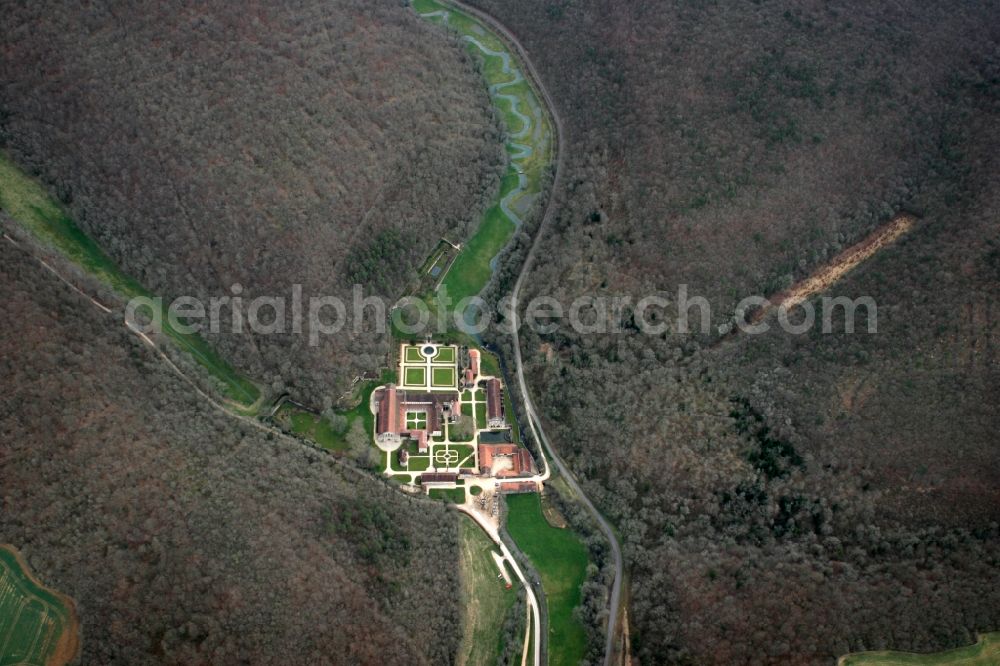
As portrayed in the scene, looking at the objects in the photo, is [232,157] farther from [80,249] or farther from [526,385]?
[526,385]

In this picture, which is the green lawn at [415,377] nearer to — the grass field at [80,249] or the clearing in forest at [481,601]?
the grass field at [80,249]

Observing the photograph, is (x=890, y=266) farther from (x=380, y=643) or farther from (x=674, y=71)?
(x=380, y=643)

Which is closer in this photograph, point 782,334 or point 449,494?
point 449,494

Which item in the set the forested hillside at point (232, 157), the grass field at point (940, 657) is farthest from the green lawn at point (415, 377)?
the grass field at point (940, 657)

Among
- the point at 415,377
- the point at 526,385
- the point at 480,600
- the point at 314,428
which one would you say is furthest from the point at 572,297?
the point at 480,600

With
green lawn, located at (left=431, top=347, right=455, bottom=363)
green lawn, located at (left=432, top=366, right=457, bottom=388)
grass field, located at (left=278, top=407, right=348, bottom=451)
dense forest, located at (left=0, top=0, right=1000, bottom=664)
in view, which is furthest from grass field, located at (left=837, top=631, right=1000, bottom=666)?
grass field, located at (left=278, top=407, right=348, bottom=451)
